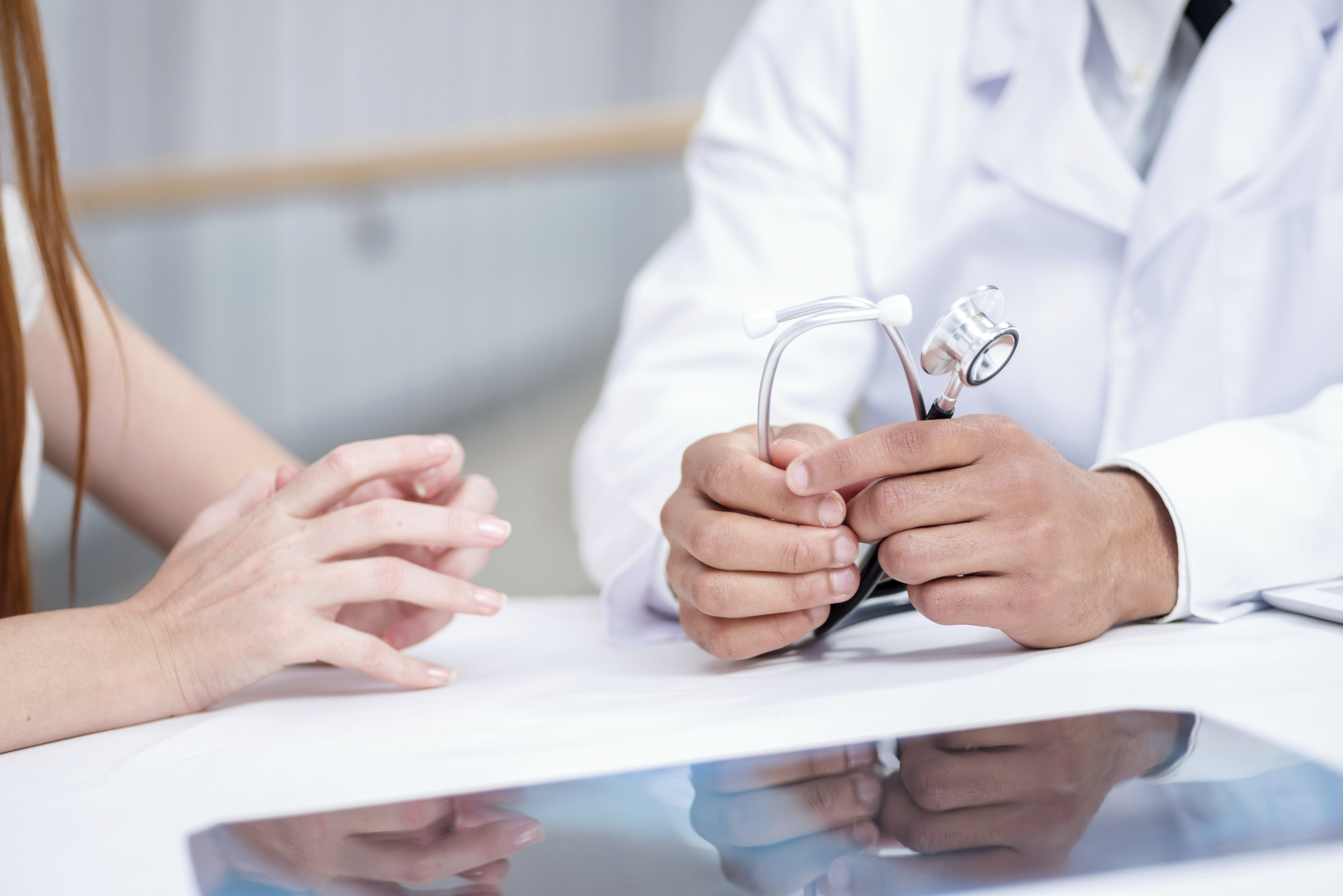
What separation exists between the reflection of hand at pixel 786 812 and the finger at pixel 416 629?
31 cm

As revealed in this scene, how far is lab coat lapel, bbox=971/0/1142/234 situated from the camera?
2.91 ft

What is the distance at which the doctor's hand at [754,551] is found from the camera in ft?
1.84

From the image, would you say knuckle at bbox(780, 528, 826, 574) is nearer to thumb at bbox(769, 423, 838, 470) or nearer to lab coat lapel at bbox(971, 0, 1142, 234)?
thumb at bbox(769, 423, 838, 470)

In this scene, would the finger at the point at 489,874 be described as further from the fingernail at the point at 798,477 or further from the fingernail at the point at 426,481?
the fingernail at the point at 426,481

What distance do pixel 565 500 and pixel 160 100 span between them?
1.43 metres

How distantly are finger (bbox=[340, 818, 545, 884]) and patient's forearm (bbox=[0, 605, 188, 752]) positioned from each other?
28cm

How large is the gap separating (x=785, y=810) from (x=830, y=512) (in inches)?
7.9

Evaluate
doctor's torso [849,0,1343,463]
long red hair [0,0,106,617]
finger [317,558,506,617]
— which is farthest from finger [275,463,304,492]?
doctor's torso [849,0,1343,463]

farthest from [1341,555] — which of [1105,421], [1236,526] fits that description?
[1105,421]

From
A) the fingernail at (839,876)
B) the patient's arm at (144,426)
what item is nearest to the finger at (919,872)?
the fingernail at (839,876)

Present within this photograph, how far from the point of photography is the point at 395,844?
1.29 ft

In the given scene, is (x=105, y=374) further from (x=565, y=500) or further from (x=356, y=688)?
(x=565, y=500)

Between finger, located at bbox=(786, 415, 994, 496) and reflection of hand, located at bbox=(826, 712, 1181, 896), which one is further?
finger, located at bbox=(786, 415, 994, 496)

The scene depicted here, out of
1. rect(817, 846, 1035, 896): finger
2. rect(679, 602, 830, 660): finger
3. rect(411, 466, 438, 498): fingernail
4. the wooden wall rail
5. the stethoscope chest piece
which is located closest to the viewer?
rect(817, 846, 1035, 896): finger
